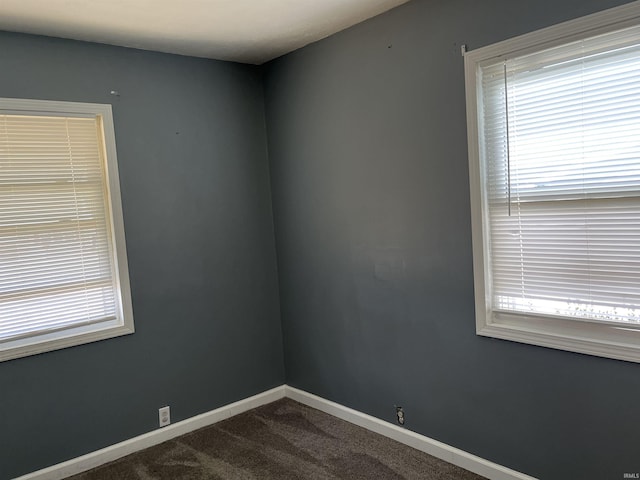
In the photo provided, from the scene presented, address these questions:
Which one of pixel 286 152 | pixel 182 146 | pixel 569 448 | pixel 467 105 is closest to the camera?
pixel 569 448

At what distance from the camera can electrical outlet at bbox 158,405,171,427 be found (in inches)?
131

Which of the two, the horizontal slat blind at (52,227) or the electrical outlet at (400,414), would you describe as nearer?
the horizontal slat blind at (52,227)

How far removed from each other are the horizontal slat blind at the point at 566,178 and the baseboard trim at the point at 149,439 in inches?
81.6

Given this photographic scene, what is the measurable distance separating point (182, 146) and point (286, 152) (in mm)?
751

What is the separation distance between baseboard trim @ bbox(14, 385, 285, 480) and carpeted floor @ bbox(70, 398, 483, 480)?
0.05 meters

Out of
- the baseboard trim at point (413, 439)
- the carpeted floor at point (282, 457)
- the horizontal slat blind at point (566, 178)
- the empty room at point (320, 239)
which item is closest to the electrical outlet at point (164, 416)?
the empty room at point (320, 239)

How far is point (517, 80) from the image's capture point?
2.35 m

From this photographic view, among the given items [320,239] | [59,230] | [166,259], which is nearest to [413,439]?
[320,239]

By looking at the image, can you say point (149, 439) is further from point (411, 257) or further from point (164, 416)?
point (411, 257)

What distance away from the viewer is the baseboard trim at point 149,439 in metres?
2.90

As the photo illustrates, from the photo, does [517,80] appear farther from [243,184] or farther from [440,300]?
[243,184]

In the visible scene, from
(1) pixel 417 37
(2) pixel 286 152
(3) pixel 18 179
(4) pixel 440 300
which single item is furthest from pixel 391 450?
(3) pixel 18 179

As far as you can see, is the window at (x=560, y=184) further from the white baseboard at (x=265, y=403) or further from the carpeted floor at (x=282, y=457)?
the carpeted floor at (x=282, y=457)

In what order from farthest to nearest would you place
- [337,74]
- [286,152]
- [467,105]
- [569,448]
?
[286,152], [337,74], [467,105], [569,448]
